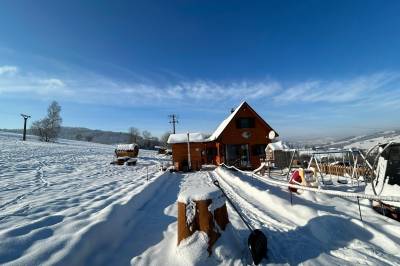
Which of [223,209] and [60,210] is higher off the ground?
[223,209]

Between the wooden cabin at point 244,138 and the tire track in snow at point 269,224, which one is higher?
the wooden cabin at point 244,138

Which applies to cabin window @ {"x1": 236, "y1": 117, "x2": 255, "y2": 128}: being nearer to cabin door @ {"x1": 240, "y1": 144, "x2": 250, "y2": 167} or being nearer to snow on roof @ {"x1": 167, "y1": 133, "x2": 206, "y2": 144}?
cabin door @ {"x1": 240, "y1": 144, "x2": 250, "y2": 167}

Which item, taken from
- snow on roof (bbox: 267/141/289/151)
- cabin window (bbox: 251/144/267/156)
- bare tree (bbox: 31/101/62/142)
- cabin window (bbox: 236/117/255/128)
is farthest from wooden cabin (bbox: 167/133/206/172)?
bare tree (bbox: 31/101/62/142)

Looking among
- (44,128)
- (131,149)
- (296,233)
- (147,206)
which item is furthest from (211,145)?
(44,128)

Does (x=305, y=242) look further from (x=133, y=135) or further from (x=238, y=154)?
(x=133, y=135)

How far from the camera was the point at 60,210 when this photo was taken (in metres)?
6.32

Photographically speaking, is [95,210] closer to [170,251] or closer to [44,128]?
[170,251]

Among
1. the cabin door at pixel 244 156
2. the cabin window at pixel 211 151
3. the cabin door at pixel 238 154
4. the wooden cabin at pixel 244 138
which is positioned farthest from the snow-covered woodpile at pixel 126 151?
the cabin door at pixel 244 156

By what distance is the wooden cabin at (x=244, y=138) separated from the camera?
A: 2658 cm

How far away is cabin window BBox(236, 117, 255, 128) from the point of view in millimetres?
26906

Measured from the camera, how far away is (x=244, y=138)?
26.8 m

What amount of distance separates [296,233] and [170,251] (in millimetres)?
2198

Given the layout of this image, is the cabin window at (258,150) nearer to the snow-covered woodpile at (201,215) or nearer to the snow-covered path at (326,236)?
the snow-covered path at (326,236)

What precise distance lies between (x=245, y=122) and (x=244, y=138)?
5.59 feet
